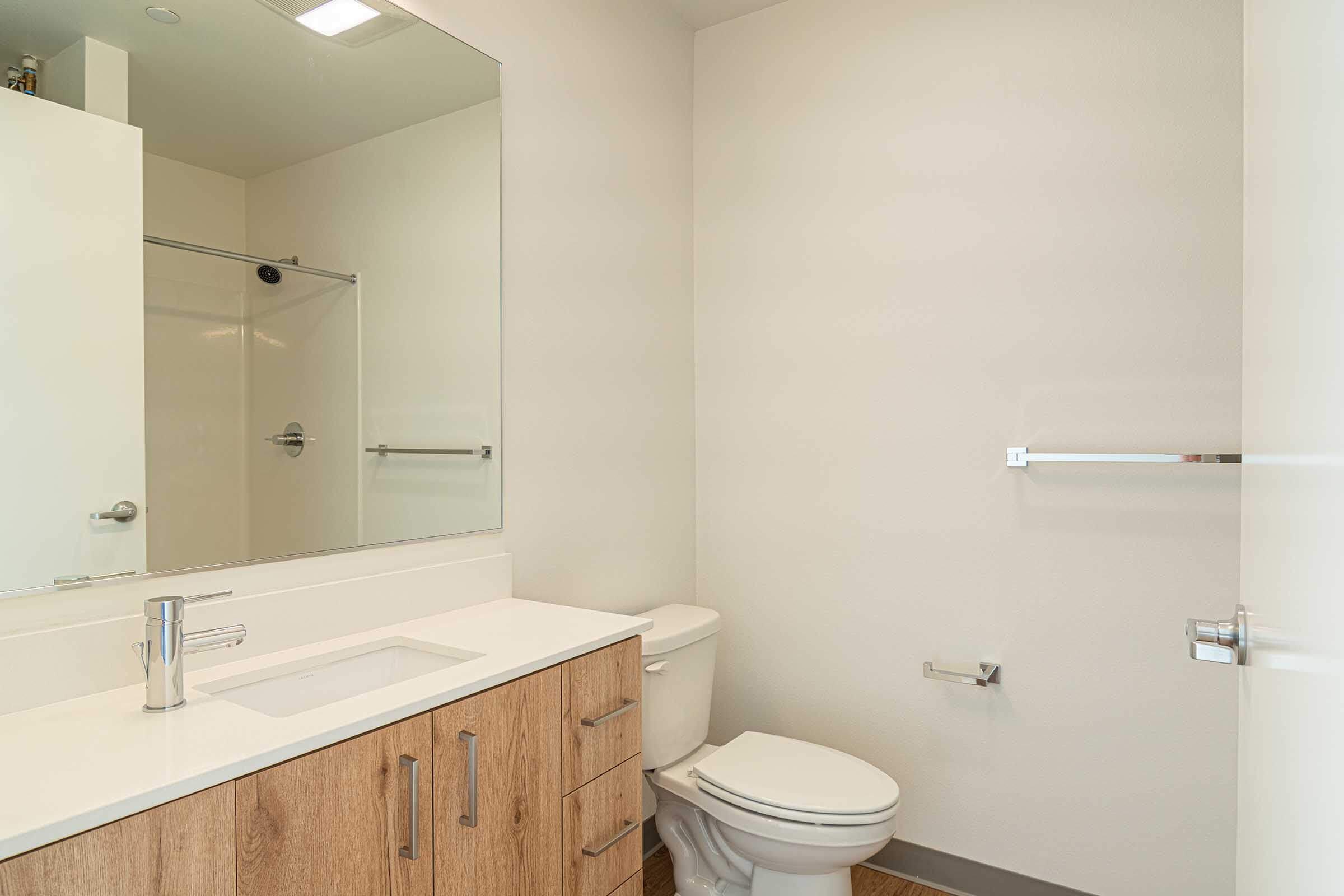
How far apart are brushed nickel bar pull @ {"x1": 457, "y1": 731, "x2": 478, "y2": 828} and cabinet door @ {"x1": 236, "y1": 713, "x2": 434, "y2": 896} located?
60 mm

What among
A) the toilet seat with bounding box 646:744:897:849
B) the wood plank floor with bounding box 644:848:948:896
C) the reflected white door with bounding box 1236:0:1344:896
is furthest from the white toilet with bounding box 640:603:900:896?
the reflected white door with bounding box 1236:0:1344:896

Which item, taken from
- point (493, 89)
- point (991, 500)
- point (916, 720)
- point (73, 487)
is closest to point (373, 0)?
point (493, 89)

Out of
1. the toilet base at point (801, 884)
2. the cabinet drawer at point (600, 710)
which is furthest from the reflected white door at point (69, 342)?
the toilet base at point (801, 884)

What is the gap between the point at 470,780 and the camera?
3.54 feet

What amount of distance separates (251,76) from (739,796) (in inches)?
66.6

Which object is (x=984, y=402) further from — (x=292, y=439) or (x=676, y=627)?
(x=292, y=439)

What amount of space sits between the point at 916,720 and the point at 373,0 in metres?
2.10

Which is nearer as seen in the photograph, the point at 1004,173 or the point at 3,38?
the point at 3,38

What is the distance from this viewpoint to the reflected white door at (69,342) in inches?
39.0

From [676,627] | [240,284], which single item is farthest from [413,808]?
[676,627]

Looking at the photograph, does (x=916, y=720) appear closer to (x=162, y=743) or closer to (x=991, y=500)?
(x=991, y=500)

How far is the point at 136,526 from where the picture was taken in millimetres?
1131

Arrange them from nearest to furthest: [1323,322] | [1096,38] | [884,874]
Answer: [1323,322]
[1096,38]
[884,874]

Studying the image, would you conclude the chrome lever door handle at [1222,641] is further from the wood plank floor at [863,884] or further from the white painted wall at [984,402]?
the wood plank floor at [863,884]
